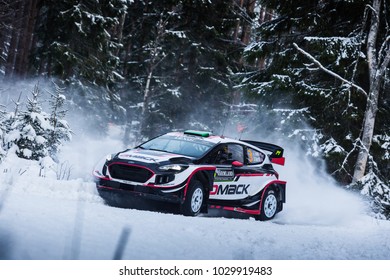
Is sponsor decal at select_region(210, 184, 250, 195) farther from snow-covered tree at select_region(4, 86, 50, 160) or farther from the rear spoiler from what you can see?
snow-covered tree at select_region(4, 86, 50, 160)

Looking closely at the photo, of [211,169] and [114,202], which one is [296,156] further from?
[114,202]

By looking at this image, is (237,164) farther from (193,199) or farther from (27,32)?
(27,32)

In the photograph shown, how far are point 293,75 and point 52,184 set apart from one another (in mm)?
9742

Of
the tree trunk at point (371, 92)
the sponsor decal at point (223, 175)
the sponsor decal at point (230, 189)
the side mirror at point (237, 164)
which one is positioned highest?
the tree trunk at point (371, 92)

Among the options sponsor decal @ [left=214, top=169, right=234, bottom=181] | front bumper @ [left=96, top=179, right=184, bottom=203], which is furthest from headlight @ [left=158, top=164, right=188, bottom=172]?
sponsor decal @ [left=214, top=169, right=234, bottom=181]

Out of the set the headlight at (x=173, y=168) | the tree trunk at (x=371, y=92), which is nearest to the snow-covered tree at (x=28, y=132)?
the headlight at (x=173, y=168)

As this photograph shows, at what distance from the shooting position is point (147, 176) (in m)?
8.79

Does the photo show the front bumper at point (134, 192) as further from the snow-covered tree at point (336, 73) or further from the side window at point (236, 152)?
the snow-covered tree at point (336, 73)

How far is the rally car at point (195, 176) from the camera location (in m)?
8.74

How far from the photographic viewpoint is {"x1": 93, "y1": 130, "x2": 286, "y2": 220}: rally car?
8742 mm

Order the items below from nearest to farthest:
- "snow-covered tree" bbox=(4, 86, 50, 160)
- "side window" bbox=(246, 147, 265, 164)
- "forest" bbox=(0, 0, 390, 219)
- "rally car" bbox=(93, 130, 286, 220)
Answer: "rally car" bbox=(93, 130, 286, 220), "side window" bbox=(246, 147, 265, 164), "snow-covered tree" bbox=(4, 86, 50, 160), "forest" bbox=(0, 0, 390, 219)

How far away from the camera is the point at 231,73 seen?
23547 mm

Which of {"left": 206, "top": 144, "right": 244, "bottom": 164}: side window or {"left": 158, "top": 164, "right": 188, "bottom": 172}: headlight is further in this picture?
{"left": 206, "top": 144, "right": 244, "bottom": 164}: side window
